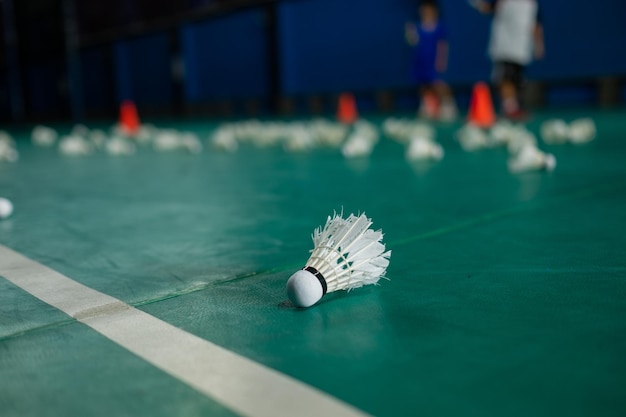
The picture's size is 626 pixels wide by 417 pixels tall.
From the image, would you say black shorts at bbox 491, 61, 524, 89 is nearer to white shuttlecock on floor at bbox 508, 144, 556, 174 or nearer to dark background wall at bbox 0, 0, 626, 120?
dark background wall at bbox 0, 0, 626, 120

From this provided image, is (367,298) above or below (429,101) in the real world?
below

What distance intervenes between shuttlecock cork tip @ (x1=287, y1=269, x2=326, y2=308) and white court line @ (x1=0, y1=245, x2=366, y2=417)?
282mm

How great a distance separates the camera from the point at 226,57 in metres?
20.6

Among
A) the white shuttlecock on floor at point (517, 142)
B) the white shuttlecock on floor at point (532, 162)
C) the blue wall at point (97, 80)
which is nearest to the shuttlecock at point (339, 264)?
the white shuttlecock on floor at point (532, 162)

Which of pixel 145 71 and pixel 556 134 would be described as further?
pixel 145 71

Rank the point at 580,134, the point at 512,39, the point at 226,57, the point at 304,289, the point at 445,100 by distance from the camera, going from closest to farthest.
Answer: the point at 304,289 → the point at 580,134 → the point at 512,39 → the point at 445,100 → the point at 226,57

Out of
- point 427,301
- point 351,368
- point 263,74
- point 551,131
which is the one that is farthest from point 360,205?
point 263,74

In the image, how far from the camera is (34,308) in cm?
186

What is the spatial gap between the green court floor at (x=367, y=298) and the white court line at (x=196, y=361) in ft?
0.11

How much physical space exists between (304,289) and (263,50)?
717 inches

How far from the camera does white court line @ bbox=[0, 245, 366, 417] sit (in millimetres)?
1189

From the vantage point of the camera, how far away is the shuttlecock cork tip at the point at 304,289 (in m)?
1.69

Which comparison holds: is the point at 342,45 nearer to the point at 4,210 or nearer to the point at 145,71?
the point at 145,71

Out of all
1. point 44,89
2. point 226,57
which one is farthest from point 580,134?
point 44,89
